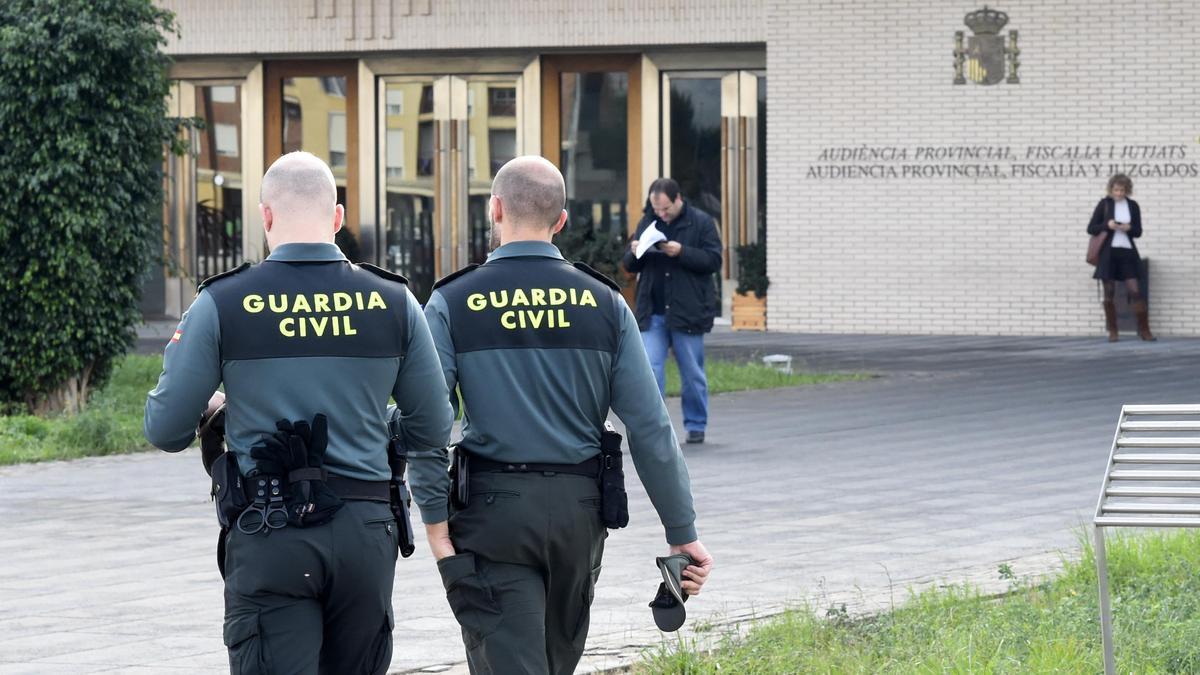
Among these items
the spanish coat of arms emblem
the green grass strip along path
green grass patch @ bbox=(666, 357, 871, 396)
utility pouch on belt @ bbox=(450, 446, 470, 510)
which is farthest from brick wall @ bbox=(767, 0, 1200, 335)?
utility pouch on belt @ bbox=(450, 446, 470, 510)

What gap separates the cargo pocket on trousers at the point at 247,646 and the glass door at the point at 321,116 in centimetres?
2295

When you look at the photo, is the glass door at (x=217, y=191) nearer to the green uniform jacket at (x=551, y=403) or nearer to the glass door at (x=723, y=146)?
the glass door at (x=723, y=146)

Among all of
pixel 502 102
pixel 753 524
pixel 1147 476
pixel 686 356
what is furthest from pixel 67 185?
pixel 502 102

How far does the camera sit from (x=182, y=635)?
6711mm

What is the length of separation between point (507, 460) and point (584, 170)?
71.2 feet

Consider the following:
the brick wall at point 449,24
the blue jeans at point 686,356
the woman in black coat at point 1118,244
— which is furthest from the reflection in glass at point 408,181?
the blue jeans at point 686,356

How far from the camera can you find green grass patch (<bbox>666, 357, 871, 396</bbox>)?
54.4 feet

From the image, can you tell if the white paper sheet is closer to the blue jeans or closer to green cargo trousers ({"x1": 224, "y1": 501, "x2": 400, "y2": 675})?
the blue jeans

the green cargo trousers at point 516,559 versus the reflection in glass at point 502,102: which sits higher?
the reflection in glass at point 502,102

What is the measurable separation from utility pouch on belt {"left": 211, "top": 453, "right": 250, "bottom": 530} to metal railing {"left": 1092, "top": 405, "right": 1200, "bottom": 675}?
2.59 m

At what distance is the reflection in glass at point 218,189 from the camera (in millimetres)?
27453

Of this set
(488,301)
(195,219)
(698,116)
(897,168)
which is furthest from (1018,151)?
(488,301)

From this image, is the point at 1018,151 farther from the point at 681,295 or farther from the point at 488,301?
the point at 488,301

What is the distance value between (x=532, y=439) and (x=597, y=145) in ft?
71.0
